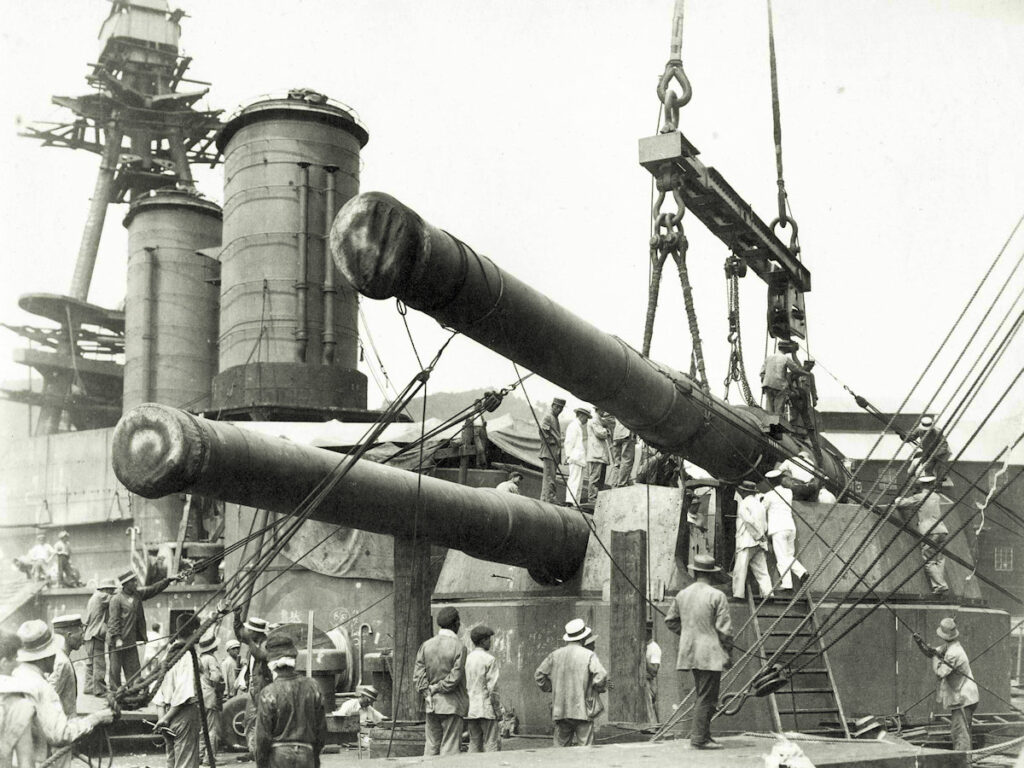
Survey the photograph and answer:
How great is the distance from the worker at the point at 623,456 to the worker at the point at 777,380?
147 centimetres

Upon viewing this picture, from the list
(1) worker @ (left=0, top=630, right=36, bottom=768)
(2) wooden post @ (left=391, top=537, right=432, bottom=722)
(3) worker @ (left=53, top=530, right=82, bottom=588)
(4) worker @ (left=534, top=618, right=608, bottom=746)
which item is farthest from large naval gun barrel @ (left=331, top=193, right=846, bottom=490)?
(3) worker @ (left=53, top=530, right=82, bottom=588)

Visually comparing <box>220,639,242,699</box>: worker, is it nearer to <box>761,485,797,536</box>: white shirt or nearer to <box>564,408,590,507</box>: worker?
<box>564,408,590,507</box>: worker

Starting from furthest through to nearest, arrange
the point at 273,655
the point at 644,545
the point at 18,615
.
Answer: the point at 18,615 < the point at 644,545 < the point at 273,655

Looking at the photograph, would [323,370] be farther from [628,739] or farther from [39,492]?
[628,739]

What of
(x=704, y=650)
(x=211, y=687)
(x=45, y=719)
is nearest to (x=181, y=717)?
(x=211, y=687)

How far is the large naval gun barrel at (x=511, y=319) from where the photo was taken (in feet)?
20.1

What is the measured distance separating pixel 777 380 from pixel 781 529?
229 cm

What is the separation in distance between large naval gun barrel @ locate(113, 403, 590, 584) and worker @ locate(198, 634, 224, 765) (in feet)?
9.12

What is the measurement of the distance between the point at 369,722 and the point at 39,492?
25.9 metres

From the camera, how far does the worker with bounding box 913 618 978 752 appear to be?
1086 cm

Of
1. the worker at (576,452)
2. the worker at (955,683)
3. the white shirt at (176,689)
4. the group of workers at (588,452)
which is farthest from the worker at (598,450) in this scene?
the white shirt at (176,689)

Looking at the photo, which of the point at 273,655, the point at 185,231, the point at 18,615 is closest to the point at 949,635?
the point at 273,655

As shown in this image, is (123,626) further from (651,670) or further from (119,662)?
(651,670)

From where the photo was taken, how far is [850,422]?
3244cm
